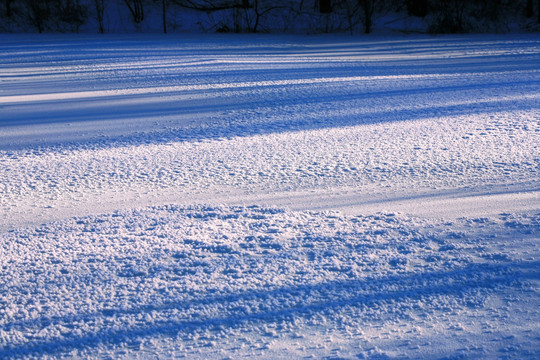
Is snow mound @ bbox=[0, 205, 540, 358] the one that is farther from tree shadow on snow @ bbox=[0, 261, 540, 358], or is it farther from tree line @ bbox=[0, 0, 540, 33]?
tree line @ bbox=[0, 0, 540, 33]

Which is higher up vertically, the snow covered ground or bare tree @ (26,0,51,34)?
bare tree @ (26,0,51,34)

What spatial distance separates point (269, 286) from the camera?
4.40 ft

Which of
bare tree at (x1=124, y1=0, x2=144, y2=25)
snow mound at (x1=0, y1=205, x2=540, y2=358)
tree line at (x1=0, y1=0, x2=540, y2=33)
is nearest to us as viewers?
snow mound at (x1=0, y1=205, x2=540, y2=358)

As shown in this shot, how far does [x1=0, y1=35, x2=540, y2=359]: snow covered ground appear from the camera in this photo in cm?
118

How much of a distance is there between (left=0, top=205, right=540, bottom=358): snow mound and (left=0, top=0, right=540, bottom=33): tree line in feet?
28.4

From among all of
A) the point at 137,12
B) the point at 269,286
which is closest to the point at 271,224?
the point at 269,286

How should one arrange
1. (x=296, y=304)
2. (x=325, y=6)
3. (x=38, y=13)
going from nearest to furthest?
(x=296, y=304)
(x=38, y=13)
(x=325, y=6)

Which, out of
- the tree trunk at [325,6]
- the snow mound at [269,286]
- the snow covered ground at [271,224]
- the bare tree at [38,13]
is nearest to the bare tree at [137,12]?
the bare tree at [38,13]

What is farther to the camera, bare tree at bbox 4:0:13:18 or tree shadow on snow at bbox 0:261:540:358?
bare tree at bbox 4:0:13:18

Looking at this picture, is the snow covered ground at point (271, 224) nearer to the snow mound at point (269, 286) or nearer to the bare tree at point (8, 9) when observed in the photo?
the snow mound at point (269, 286)

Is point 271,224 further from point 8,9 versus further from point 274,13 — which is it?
point 8,9

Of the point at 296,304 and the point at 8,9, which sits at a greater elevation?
the point at 8,9

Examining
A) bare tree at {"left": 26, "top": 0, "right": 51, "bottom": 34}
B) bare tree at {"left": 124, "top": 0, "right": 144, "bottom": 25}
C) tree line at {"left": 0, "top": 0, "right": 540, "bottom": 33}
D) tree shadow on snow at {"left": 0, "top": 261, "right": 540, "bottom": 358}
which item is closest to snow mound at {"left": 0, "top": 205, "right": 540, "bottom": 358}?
tree shadow on snow at {"left": 0, "top": 261, "right": 540, "bottom": 358}

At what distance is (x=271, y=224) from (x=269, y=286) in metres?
0.36
